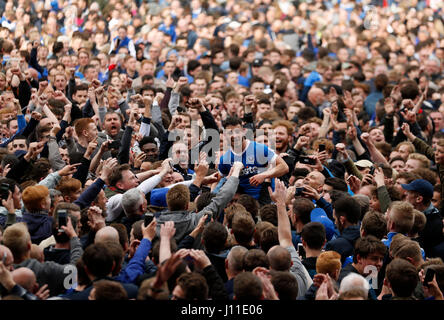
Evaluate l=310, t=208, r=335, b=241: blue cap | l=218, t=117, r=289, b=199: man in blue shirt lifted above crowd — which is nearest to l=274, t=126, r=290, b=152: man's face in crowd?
l=218, t=117, r=289, b=199: man in blue shirt lifted above crowd

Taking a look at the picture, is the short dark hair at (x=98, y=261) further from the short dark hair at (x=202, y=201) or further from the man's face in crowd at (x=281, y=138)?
the man's face in crowd at (x=281, y=138)

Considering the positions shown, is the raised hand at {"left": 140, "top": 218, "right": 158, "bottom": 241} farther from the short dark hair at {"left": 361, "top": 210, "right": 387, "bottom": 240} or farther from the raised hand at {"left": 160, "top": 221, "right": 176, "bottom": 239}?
the short dark hair at {"left": 361, "top": 210, "right": 387, "bottom": 240}

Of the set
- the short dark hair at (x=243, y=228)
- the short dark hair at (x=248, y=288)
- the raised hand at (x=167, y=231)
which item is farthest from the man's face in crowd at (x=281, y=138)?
the short dark hair at (x=248, y=288)

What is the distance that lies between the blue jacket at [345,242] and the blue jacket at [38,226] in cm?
262

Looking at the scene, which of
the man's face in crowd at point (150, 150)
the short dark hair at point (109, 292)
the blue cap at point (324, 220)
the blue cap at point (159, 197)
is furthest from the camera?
the man's face in crowd at point (150, 150)

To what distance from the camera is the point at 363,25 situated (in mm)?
24250

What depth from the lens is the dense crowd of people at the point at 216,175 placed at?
570 cm

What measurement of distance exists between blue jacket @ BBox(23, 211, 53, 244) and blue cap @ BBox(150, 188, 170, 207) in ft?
4.73

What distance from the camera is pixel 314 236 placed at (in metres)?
6.51

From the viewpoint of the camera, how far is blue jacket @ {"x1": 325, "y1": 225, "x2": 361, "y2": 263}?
7008 millimetres

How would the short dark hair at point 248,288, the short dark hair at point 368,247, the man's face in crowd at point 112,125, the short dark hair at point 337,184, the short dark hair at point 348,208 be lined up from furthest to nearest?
the man's face in crowd at point 112,125 < the short dark hair at point 337,184 < the short dark hair at point 348,208 < the short dark hair at point 368,247 < the short dark hair at point 248,288

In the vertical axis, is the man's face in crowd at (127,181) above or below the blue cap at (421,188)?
above

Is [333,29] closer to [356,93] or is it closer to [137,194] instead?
[356,93]

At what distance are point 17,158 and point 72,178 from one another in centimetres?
122
